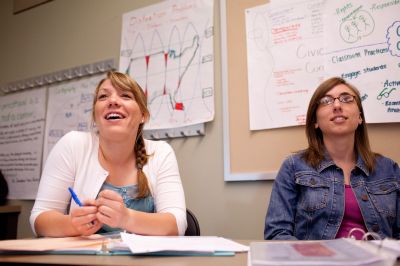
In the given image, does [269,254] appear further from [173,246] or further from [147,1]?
[147,1]

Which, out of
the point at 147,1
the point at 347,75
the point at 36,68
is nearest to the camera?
the point at 347,75

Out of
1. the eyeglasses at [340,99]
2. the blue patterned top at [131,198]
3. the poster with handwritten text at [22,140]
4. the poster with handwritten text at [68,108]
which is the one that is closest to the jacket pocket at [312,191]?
the eyeglasses at [340,99]

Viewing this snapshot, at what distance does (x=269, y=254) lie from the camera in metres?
0.52

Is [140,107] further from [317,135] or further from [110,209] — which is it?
[317,135]

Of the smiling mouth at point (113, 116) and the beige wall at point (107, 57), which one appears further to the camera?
the beige wall at point (107, 57)

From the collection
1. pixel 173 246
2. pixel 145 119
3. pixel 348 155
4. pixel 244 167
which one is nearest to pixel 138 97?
pixel 145 119

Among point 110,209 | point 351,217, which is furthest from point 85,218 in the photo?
point 351,217

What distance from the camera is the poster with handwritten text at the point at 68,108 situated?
2.19m

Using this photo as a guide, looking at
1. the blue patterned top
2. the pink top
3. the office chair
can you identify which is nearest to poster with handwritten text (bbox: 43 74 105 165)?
the blue patterned top

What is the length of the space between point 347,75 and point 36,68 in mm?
2196

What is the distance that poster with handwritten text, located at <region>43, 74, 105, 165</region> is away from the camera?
2.19 m

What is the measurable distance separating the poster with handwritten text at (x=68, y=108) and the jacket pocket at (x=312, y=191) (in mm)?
1441

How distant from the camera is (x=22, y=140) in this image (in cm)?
244

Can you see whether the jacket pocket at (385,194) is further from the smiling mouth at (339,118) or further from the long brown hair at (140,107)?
the long brown hair at (140,107)
